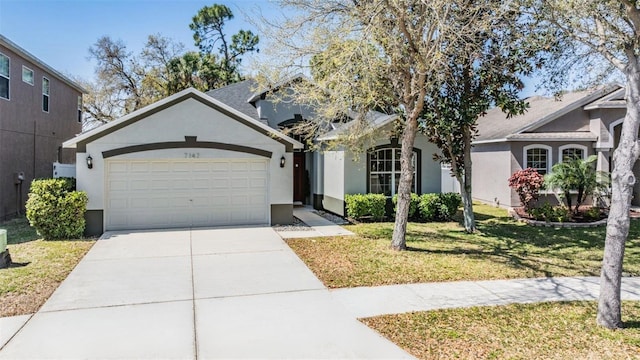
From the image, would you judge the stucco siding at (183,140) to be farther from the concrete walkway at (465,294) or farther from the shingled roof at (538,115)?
the shingled roof at (538,115)

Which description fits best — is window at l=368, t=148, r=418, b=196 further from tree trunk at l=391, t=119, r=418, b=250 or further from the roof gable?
tree trunk at l=391, t=119, r=418, b=250

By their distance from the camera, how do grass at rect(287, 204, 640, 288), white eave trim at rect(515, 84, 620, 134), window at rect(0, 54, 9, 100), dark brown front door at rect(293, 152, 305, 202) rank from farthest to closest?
dark brown front door at rect(293, 152, 305, 202) < white eave trim at rect(515, 84, 620, 134) < window at rect(0, 54, 9, 100) < grass at rect(287, 204, 640, 288)

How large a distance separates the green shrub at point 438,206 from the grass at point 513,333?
8.43 m

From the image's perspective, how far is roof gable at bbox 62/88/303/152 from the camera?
39.6 ft

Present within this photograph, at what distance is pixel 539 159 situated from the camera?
17672 millimetres

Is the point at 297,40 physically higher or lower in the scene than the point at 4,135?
higher

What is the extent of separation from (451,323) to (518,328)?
88 centimetres

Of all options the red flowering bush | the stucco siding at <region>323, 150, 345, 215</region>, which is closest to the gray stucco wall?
the red flowering bush

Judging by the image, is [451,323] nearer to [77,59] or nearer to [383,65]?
[383,65]

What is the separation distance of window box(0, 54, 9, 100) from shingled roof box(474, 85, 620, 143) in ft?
57.3

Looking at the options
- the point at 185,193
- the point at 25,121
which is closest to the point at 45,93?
the point at 25,121

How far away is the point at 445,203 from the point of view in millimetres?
15031

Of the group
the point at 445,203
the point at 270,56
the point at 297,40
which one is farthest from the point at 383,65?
the point at 445,203

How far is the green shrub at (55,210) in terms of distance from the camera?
1095 centimetres
